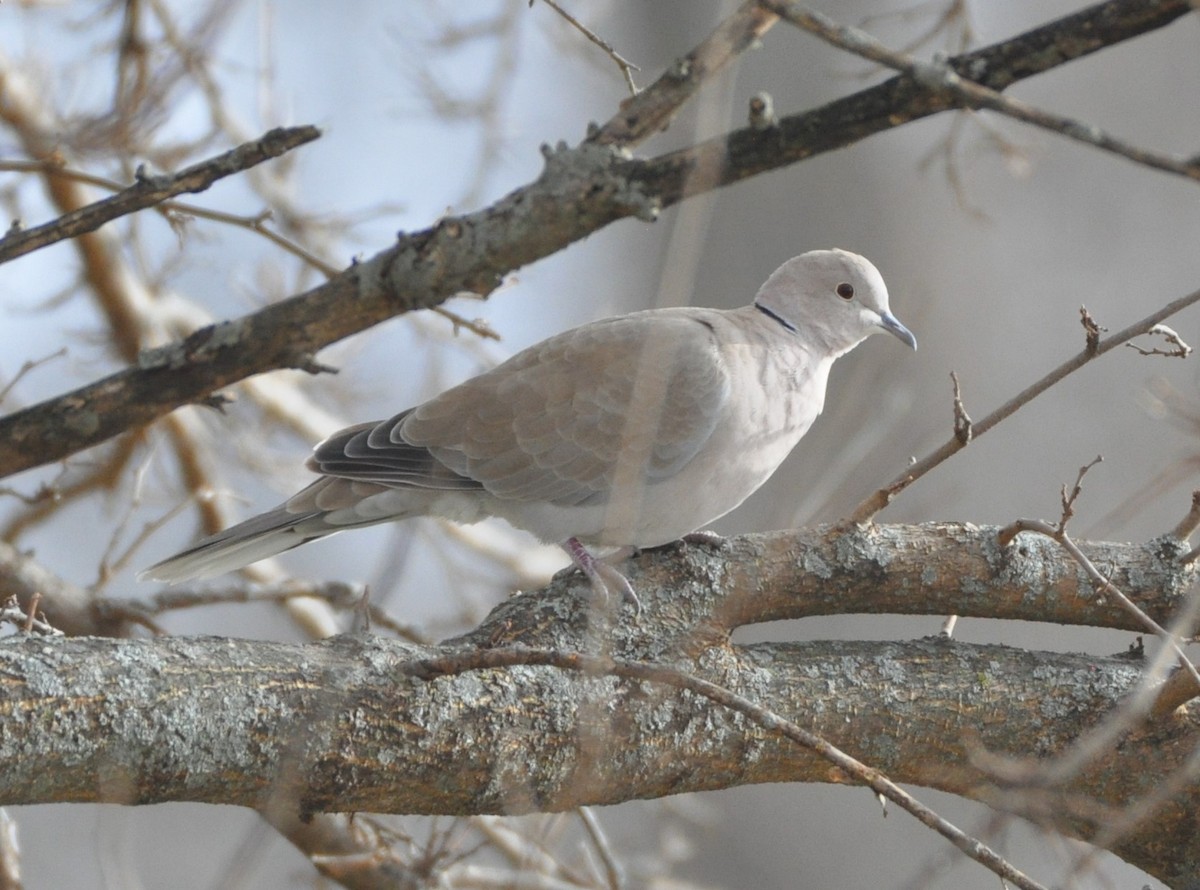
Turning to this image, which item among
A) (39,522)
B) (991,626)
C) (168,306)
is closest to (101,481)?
(39,522)

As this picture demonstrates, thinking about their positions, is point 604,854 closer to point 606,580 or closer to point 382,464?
point 606,580

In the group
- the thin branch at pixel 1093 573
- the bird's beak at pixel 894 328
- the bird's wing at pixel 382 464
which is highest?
the bird's beak at pixel 894 328

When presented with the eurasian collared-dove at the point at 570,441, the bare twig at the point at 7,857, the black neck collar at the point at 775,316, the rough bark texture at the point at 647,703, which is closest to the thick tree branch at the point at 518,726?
the rough bark texture at the point at 647,703

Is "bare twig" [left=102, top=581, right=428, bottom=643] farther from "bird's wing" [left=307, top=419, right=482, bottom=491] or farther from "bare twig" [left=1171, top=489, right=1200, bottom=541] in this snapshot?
"bare twig" [left=1171, top=489, right=1200, bottom=541]

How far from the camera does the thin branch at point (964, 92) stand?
3.42 ft

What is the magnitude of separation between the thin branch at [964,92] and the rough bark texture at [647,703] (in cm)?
62

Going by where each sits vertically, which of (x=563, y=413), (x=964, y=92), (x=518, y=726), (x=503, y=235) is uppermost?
(x=563, y=413)

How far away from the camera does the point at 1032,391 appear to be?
72.3 inches

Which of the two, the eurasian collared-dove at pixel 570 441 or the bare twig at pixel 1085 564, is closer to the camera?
the bare twig at pixel 1085 564

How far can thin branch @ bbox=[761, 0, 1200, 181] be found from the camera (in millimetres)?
1042

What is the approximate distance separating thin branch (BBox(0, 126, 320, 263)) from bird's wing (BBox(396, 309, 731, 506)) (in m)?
1.12

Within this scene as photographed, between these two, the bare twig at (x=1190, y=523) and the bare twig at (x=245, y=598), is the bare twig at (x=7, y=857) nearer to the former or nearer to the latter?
the bare twig at (x=245, y=598)

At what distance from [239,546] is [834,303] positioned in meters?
1.51

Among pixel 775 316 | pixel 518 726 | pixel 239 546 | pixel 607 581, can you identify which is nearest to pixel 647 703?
pixel 518 726
